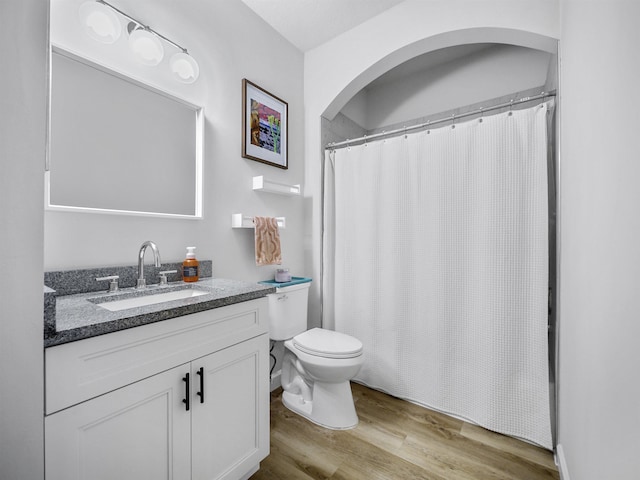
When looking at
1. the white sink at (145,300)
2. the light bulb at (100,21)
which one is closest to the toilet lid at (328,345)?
the white sink at (145,300)

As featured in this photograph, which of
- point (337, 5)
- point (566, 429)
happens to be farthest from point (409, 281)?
point (337, 5)

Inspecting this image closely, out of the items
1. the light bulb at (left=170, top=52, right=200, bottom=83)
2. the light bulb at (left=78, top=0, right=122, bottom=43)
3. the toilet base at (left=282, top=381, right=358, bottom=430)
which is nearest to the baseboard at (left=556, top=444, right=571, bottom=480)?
the toilet base at (left=282, top=381, right=358, bottom=430)

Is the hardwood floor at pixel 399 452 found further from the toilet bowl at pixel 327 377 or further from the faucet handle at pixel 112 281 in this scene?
the faucet handle at pixel 112 281

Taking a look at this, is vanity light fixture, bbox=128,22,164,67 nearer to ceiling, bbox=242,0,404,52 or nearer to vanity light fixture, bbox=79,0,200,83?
vanity light fixture, bbox=79,0,200,83

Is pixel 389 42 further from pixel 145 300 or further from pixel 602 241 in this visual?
pixel 145 300

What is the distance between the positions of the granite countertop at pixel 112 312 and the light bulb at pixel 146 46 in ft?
3.58

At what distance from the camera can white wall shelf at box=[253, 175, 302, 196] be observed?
6.26 ft

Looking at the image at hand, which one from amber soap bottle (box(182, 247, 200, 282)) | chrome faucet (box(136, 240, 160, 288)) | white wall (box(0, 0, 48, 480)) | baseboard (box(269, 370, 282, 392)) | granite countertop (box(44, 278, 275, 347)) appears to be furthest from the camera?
baseboard (box(269, 370, 282, 392))

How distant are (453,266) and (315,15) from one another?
192 centimetres

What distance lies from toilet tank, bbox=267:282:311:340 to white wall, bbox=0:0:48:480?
1222mm

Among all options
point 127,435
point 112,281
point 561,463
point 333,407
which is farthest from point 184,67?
point 561,463

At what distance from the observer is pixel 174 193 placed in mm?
1553

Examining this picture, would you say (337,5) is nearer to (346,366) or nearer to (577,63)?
(577,63)

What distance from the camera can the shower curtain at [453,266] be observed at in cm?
156
